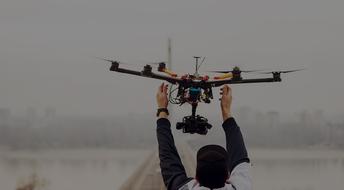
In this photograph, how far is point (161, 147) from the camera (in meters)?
3.46

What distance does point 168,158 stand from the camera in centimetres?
341

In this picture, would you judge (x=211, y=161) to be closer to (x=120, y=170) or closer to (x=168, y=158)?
(x=168, y=158)

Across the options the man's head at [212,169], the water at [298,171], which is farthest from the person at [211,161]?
the water at [298,171]

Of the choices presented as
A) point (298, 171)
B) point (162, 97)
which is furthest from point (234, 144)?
point (298, 171)

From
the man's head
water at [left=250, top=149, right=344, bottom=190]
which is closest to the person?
the man's head

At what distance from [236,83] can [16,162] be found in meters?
70.4

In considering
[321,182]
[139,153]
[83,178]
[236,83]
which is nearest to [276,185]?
[321,182]

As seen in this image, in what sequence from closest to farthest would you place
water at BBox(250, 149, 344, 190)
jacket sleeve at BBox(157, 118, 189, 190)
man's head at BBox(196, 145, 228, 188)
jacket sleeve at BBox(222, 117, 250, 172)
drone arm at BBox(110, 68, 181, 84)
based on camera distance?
1. man's head at BBox(196, 145, 228, 188)
2. jacket sleeve at BBox(157, 118, 189, 190)
3. jacket sleeve at BBox(222, 117, 250, 172)
4. drone arm at BBox(110, 68, 181, 84)
5. water at BBox(250, 149, 344, 190)

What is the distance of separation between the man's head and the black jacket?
13cm

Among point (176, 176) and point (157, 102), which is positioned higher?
point (157, 102)

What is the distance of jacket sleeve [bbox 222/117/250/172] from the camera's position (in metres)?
3.42

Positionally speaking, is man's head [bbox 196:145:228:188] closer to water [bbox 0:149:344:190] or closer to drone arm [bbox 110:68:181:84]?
drone arm [bbox 110:68:181:84]

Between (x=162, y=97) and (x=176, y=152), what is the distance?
46cm

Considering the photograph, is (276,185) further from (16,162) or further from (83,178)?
(16,162)
